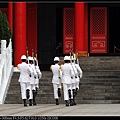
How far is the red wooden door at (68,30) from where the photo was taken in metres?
39.7

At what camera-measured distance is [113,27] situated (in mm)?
40438

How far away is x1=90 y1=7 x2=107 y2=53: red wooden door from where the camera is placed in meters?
39.8

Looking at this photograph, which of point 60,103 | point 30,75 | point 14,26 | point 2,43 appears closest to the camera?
point 30,75

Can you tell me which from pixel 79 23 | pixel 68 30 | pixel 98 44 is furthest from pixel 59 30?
pixel 79 23

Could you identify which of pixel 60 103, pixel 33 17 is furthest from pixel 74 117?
pixel 33 17

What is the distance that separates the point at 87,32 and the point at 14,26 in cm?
554

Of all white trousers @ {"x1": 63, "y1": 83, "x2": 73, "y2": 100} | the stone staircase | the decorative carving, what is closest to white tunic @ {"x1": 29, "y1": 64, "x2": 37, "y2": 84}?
white trousers @ {"x1": 63, "y1": 83, "x2": 73, "y2": 100}

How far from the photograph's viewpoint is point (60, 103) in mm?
27203

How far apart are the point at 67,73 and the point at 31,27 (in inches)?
577

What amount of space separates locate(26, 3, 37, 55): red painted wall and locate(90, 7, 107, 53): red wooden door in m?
3.39

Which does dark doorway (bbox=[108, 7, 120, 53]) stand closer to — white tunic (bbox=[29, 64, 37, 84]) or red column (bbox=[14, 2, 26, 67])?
red column (bbox=[14, 2, 26, 67])

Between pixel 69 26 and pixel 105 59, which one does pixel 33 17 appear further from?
pixel 105 59

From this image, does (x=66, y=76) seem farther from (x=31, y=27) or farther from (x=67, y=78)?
(x=31, y=27)

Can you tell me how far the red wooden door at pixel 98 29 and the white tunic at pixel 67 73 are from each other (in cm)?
1526
